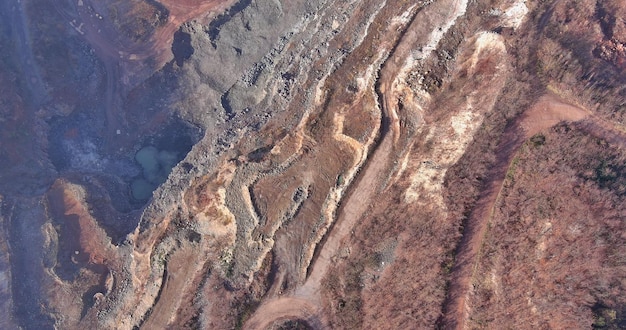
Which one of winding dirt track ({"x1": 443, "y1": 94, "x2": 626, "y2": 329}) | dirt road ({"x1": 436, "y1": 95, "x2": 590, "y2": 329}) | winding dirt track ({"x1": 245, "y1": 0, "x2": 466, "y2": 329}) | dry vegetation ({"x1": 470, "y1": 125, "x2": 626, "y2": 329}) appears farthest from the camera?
winding dirt track ({"x1": 245, "y1": 0, "x2": 466, "y2": 329})

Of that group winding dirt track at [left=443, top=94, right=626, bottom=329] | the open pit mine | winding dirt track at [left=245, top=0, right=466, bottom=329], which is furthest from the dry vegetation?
winding dirt track at [left=245, top=0, right=466, bottom=329]

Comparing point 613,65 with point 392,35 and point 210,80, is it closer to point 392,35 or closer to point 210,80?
point 392,35

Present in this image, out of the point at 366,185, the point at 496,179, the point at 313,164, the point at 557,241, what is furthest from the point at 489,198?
the point at 313,164

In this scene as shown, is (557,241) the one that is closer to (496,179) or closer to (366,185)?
(496,179)

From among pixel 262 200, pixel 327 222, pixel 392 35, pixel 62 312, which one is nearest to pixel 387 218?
pixel 327 222

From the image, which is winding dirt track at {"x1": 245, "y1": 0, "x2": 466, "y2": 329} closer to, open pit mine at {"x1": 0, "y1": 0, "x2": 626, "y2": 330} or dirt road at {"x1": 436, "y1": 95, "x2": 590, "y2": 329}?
open pit mine at {"x1": 0, "y1": 0, "x2": 626, "y2": 330}

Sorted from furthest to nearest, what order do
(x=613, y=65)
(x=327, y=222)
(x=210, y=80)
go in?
(x=210, y=80) → (x=327, y=222) → (x=613, y=65)
